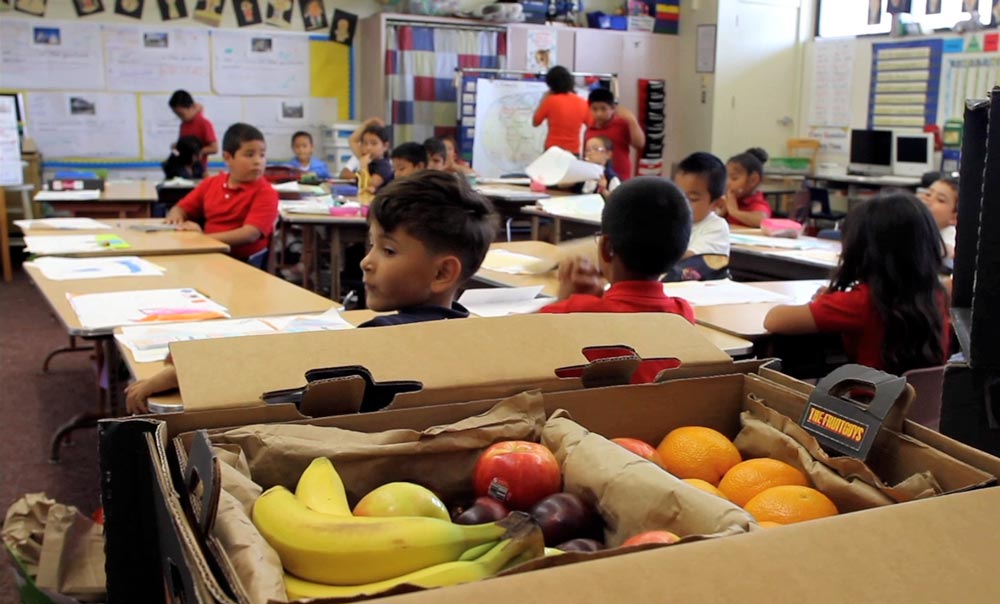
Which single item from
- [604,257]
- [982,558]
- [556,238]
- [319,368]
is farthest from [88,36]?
[982,558]

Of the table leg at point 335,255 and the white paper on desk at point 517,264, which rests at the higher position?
the white paper on desk at point 517,264

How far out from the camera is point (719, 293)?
2.91 meters

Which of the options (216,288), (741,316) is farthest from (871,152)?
(216,288)

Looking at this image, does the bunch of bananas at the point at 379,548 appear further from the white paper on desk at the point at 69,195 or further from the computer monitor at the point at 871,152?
the computer monitor at the point at 871,152

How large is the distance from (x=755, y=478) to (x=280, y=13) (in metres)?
8.14

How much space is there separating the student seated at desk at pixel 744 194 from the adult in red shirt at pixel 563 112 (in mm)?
2500

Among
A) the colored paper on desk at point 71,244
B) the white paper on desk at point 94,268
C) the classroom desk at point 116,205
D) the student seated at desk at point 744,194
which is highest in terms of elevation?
the student seated at desk at point 744,194

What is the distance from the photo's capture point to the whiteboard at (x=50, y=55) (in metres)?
7.40

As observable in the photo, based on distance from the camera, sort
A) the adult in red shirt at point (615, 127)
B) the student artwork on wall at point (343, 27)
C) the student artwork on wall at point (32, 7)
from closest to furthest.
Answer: the adult in red shirt at point (615, 127) < the student artwork on wall at point (32, 7) < the student artwork on wall at point (343, 27)

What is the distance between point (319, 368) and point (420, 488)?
0.18 metres

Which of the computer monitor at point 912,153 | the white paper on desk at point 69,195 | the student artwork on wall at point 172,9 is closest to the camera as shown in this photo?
the white paper on desk at point 69,195

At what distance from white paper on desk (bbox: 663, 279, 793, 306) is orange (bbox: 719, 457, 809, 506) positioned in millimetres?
1843

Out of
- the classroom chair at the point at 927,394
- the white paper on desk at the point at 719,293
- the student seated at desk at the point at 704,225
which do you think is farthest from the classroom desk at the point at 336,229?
the classroom chair at the point at 927,394

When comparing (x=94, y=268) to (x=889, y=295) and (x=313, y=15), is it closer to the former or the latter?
(x=889, y=295)
